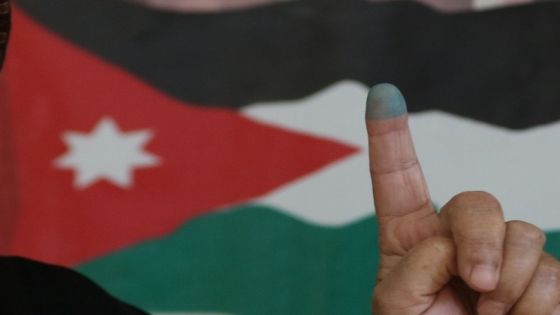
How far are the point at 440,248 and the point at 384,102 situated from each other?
0.14 m

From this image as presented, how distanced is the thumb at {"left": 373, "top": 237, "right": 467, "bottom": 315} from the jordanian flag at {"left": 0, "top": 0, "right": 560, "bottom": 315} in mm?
582

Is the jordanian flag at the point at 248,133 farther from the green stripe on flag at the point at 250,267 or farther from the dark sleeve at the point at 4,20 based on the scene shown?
the dark sleeve at the point at 4,20

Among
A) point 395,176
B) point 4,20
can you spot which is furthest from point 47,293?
point 395,176

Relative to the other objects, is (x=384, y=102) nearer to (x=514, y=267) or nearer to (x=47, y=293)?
(x=514, y=267)

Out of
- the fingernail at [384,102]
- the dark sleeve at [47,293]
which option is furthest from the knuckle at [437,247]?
the dark sleeve at [47,293]

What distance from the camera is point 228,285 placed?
4.11ft

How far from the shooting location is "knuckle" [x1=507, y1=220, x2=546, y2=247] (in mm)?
593

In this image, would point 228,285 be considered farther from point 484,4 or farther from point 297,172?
point 484,4

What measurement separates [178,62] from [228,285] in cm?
40

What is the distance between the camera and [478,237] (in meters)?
0.58

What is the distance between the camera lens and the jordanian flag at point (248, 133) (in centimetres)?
121

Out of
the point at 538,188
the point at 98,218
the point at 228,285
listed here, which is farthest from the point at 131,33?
the point at 538,188

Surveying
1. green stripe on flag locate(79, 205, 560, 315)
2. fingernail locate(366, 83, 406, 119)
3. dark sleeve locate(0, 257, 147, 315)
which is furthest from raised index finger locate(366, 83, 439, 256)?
green stripe on flag locate(79, 205, 560, 315)

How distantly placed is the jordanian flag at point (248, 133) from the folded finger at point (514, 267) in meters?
0.61
